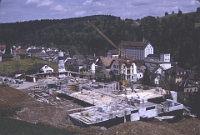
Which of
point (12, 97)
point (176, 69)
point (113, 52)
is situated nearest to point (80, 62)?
point (113, 52)

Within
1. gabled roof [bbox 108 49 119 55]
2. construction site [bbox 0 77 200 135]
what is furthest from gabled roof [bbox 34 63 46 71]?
gabled roof [bbox 108 49 119 55]

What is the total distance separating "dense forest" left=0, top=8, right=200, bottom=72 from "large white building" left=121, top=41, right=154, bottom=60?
1.14ft

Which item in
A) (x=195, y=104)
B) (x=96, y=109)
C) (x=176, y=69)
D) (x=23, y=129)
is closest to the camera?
(x=23, y=129)

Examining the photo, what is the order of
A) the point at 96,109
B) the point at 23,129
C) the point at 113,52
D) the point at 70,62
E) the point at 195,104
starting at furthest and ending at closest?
the point at 70,62
the point at 113,52
the point at 195,104
the point at 96,109
the point at 23,129

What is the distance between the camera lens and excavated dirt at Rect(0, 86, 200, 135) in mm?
3721

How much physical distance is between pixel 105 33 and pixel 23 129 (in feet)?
22.3

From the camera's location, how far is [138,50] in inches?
348

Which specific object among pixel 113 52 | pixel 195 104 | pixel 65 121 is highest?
pixel 113 52

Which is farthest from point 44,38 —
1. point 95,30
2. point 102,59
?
point 102,59

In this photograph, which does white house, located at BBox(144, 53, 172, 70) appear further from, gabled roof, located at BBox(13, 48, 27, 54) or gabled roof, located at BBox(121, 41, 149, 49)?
gabled roof, located at BBox(13, 48, 27, 54)

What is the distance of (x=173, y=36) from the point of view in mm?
10250

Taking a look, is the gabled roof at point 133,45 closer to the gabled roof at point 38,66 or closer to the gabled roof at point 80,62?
the gabled roof at point 80,62

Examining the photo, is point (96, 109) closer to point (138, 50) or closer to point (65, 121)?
point (65, 121)

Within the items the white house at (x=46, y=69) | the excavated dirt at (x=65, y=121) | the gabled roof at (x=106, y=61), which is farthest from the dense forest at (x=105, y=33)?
the excavated dirt at (x=65, y=121)
